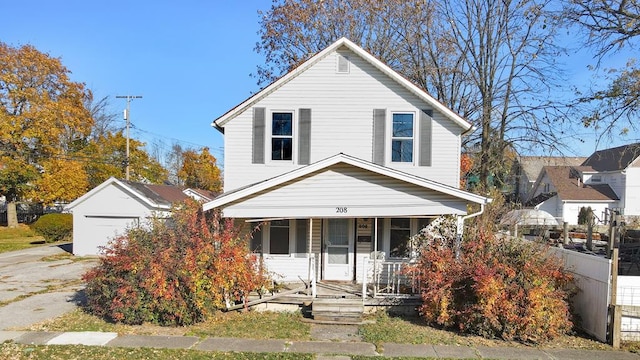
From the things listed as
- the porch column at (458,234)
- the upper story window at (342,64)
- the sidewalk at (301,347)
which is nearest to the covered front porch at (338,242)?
the porch column at (458,234)

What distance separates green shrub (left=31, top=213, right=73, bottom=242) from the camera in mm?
26625

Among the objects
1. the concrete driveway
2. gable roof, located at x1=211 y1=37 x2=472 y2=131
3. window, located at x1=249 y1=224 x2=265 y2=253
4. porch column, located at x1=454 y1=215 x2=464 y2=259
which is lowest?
the concrete driveway

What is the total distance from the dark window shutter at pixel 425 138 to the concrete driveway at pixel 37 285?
33.8 feet

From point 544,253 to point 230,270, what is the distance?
699cm

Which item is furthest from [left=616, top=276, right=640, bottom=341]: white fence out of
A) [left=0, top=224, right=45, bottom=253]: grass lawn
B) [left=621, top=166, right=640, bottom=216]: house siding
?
[left=621, top=166, right=640, bottom=216]: house siding

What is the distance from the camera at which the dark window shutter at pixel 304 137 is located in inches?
508

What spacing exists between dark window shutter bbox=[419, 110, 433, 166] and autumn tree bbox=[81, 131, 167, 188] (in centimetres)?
2750

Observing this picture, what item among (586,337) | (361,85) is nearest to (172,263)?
(361,85)

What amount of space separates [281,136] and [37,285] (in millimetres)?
9367

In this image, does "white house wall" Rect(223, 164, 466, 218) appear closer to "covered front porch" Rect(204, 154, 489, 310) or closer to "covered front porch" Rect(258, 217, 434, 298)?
"covered front porch" Rect(204, 154, 489, 310)

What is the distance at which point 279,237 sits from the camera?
41.0ft

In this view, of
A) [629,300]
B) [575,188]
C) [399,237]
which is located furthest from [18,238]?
[575,188]

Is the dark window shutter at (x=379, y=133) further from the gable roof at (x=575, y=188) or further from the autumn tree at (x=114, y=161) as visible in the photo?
the gable roof at (x=575, y=188)

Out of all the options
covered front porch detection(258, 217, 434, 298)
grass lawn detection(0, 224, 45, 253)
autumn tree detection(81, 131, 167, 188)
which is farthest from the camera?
autumn tree detection(81, 131, 167, 188)
